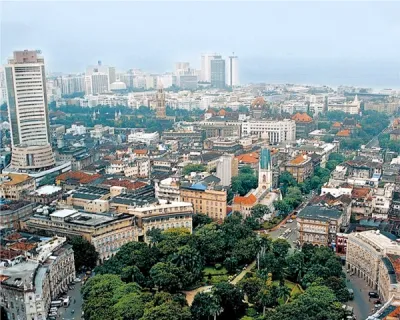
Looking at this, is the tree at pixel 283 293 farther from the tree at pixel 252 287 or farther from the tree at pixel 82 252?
the tree at pixel 82 252

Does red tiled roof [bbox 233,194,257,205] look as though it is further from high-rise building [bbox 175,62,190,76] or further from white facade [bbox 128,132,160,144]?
high-rise building [bbox 175,62,190,76]

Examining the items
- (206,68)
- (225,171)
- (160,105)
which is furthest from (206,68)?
(225,171)

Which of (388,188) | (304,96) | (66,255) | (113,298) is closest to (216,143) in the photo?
(388,188)

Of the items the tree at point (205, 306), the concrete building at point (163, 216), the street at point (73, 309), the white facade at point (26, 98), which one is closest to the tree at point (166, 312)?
the tree at point (205, 306)

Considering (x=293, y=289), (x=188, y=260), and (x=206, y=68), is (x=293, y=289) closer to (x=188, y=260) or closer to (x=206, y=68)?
(x=188, y=260)

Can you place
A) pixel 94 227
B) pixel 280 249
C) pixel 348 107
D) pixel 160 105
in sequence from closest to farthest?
1. pixel 280 249
2. pixel 94 227
3. pixel 160 105
4. pixel 348 107
